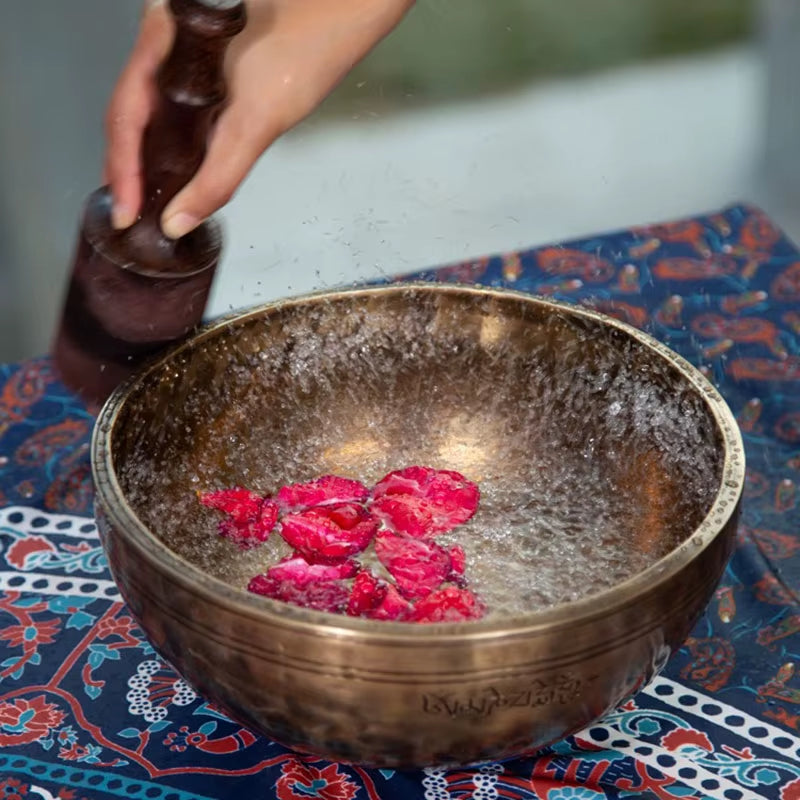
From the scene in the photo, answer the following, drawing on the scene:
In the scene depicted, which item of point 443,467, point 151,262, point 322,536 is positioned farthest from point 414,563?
point 151,262

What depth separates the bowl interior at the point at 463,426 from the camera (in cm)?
115

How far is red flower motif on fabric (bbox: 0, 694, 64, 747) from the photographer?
1.07 meters

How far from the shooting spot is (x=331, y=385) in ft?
4.33

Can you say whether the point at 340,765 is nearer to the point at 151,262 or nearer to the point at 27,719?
the point at 27,719

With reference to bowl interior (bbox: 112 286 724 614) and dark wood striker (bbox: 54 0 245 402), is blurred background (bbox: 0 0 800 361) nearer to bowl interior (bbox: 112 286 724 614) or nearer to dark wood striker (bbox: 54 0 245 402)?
bowl interior (bbox: 112 286 724 614)

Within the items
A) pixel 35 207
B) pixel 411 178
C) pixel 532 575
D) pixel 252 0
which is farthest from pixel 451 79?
pixel 532 575

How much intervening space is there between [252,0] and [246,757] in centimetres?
71

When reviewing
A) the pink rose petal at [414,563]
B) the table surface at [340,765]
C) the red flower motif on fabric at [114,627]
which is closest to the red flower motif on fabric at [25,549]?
the table surface at [340,765]

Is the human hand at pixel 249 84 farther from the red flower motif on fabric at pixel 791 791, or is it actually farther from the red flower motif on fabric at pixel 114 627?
the red flower motif on fabric at pixel 791 791

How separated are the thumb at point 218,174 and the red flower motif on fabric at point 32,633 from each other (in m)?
0.39

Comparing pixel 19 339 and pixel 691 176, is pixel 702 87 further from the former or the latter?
pixel 19 339

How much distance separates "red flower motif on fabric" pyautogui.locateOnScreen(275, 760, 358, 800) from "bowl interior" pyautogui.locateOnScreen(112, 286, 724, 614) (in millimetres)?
190

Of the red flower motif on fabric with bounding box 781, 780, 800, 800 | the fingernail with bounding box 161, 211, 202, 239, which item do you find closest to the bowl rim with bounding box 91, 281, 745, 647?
the fingernail with bounding box 161, 211, 202, 239

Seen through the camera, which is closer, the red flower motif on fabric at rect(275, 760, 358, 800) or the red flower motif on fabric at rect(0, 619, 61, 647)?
the red flower motif on fabric at rect(275, 760, 358, 800)
